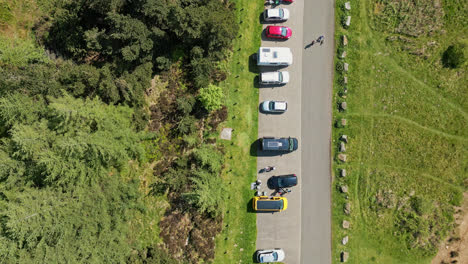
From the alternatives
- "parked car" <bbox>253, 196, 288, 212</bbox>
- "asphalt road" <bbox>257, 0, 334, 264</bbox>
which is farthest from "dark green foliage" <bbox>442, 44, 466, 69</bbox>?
"parked car" <bbox>253, 196, 288, 212</bbox>

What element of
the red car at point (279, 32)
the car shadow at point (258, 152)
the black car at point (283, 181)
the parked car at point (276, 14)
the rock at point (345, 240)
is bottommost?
the rock at point (345, 240)

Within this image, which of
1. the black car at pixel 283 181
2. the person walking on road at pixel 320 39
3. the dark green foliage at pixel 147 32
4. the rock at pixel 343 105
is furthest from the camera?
the person walking on road at pixel 320 39

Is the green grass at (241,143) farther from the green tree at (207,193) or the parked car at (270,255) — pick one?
the green tree at (207,193)

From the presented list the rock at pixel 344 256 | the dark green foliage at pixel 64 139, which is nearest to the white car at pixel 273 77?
the dark green foliage at pixel 64 139

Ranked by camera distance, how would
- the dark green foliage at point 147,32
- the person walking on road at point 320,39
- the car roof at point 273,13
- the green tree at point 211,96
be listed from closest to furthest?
the dark green foliage at point 147,32 → the green tree at point 211,96 → the car roof at point 273,13 → the person walking on road at point 320,39

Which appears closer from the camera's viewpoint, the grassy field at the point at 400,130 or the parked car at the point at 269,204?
the parked car at the point at 269,204

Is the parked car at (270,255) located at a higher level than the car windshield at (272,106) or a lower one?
lower
